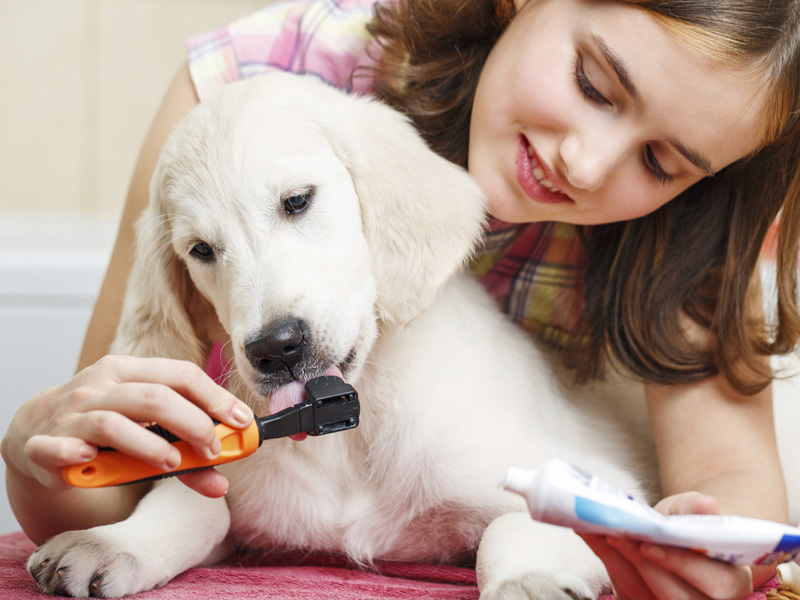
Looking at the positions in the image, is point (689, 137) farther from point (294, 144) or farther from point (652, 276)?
point (294, 144)

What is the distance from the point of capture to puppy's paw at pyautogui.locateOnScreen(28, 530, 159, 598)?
1.03 metres

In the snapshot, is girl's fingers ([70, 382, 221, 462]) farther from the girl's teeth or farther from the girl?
the girl's teeth

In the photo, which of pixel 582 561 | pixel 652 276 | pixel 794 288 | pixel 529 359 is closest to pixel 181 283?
pixel 529 359

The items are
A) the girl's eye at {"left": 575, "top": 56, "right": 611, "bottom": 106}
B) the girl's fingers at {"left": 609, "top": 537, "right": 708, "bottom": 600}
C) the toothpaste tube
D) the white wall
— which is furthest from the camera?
the white wall

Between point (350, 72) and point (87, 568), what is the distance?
1.03 metres

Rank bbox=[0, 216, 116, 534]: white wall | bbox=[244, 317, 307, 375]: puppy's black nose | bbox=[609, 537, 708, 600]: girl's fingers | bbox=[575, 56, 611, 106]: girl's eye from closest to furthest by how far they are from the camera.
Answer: bbox=[609, 537, 708, 600]: girl's fingers, bbox=[244, 317, 307, 375]: puppy's black nose, bbox=[575, 56, 611, 106]: girl's eye, bbox=[0, 216, 116, 534]: white wall

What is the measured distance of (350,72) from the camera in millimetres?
1647

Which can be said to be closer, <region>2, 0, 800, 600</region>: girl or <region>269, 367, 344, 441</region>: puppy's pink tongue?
<region>2, 0, 800, 600</region>: girl

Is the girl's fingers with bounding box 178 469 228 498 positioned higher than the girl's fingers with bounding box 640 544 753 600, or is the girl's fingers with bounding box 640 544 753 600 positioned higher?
the girl's fingers with bounding box 178 469 228 498

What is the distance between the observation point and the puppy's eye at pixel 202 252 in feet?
3.92

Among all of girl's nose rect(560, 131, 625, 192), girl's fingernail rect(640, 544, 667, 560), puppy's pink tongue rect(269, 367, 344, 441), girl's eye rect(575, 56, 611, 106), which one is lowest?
girl's fingernail rect(640, 544, 667, 560)

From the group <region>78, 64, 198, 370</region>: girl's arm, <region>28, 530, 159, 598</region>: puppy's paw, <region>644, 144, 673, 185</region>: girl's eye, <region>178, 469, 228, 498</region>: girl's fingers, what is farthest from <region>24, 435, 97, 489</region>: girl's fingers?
<region>644, 144, 673, 185</region>: girl's eye

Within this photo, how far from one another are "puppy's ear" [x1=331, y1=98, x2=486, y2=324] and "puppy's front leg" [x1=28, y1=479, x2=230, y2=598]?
1.30ft

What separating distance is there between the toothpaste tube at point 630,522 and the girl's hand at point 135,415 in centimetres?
32
